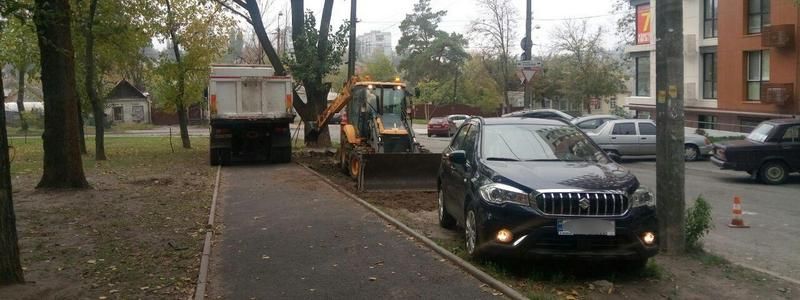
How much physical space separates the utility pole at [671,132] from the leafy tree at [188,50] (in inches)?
943

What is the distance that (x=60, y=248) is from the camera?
871 cm

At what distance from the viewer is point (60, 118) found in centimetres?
1414

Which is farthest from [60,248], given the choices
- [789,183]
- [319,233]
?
[789,183]

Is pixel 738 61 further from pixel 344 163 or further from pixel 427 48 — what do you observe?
pixel 427 48

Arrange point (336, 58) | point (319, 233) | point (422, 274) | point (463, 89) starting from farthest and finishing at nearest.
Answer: point (463, 89) < point (336, 58) < point (319, 233) < point (422, 274)

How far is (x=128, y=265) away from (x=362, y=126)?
33.2 feet

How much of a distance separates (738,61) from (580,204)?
28.0 meters

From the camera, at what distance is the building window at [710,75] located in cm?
3362

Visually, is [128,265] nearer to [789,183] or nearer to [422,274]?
[422,274]

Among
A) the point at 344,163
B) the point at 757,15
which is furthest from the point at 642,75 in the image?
the point at 344,163

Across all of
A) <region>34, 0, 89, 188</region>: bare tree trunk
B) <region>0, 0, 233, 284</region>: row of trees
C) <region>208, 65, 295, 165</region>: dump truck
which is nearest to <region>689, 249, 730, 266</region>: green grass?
<region>0, 0, 233, 284</region>: row of trees

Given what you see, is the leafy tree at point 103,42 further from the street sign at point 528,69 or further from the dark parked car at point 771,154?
the dark parked car at point 771,154

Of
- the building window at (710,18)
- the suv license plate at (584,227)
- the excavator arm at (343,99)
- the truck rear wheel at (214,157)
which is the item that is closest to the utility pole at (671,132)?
the suv license plate at (584,227)

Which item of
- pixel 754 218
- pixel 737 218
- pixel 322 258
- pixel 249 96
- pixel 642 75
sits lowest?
pixel 754 218
